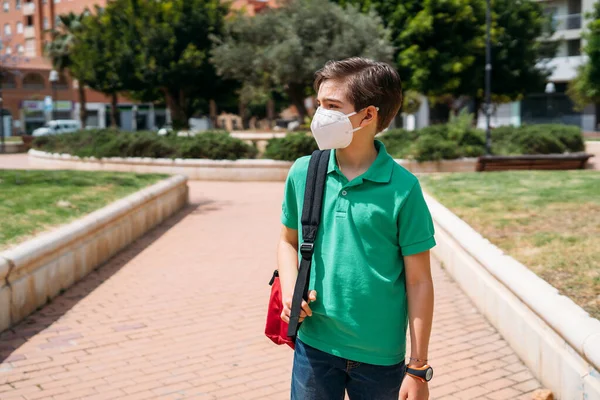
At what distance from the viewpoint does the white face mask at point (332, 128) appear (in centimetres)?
235

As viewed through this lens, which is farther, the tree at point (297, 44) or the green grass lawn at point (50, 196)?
the tree at point (297, 44)

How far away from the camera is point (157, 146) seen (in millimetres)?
22453

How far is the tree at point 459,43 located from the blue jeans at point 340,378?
27794mm

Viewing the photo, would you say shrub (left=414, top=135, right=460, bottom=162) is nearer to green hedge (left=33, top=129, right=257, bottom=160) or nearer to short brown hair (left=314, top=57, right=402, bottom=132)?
green hedge (left=33, top=129, right=257, bottom=160)

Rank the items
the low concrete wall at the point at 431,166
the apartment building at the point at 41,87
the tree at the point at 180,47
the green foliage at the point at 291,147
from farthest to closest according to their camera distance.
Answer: the apartment building at the point at 41,87
the tree at the point at 180,47
the green foliage at the point at 291,147
the low concrete wall at the point at 431,166

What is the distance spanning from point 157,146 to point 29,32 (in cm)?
5896

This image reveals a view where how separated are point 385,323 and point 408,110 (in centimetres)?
3294

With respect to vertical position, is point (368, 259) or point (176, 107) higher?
point (176, 107)

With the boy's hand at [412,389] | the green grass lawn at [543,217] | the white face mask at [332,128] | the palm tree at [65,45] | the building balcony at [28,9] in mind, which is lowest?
the green grass lawn at [543,217]

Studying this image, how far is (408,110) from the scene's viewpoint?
34.6m

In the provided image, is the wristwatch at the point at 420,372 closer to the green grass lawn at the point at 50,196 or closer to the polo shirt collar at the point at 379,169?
the polo shirt collar at the point at 379,169

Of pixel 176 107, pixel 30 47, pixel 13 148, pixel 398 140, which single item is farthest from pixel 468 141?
pixel 30 47

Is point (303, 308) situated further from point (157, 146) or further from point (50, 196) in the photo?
point (157, 146)

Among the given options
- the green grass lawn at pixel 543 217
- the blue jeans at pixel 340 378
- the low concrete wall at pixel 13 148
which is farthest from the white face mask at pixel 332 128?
the low concrete wall at pixel 13 148
